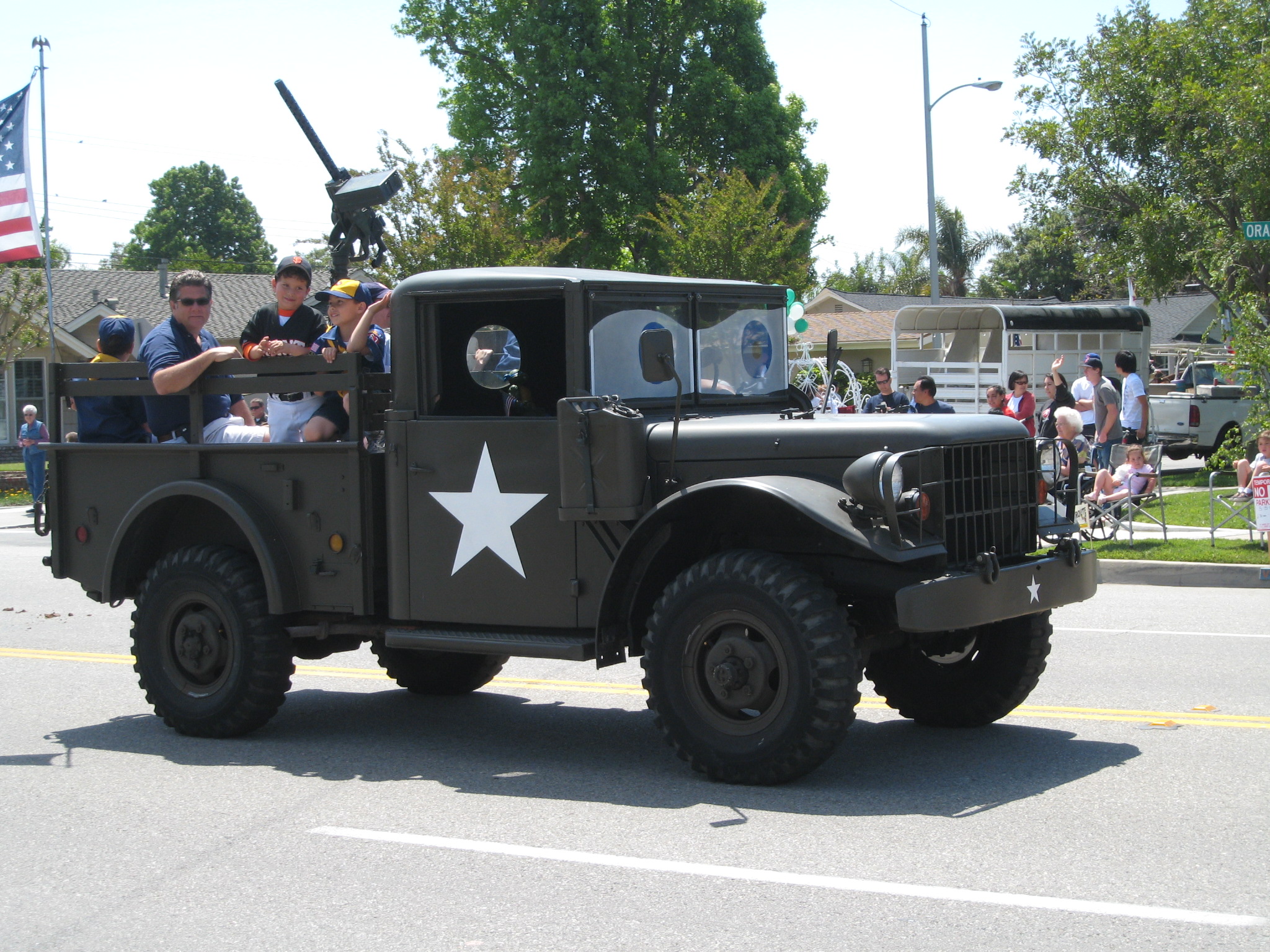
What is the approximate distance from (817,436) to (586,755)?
6.39 ft

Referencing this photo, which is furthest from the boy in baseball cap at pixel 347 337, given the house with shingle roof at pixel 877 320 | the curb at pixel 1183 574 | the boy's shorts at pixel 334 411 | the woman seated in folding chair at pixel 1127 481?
the house with shingle roof at pixel 877 320

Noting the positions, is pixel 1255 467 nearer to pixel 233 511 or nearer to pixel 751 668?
pixel 751 668

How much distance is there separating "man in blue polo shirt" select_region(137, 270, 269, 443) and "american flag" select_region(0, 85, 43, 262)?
10.4 meters

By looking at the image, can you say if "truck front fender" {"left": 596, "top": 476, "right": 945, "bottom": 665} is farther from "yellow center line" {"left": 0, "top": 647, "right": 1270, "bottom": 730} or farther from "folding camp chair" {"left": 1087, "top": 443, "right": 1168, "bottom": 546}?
"folding camp chair" {"left": 1087, "top": 443, "right": 1168, "bottom": 546}

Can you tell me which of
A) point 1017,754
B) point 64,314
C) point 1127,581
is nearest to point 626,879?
point 1017,754

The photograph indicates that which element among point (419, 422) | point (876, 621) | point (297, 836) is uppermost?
point (419, 422)

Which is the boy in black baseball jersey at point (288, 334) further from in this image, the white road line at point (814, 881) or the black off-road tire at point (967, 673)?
the black off-road tire at point (967, 673)

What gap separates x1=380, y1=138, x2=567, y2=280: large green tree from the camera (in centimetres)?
2617

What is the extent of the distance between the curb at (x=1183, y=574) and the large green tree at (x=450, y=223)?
49.9ft

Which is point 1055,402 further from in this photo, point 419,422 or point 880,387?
point 419,422

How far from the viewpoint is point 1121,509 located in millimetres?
14508

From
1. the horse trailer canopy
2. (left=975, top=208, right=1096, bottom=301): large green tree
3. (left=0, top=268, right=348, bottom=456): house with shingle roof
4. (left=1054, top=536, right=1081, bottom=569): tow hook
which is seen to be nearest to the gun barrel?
(left=1054, top=536, right=1081, bottom=569): tow hook

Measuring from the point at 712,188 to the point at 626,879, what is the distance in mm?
27922

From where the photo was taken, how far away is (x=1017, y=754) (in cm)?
616
